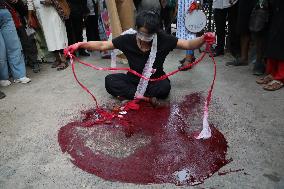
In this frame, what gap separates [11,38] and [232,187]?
3.74 metres

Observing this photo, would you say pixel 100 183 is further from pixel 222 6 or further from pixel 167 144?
pixel 222 6

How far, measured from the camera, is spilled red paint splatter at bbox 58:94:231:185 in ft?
8.50

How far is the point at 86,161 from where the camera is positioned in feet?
9.15

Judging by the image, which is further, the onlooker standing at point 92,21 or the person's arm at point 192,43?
the onlooker standing at point 92,21

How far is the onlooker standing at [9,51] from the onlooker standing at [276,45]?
340 cm

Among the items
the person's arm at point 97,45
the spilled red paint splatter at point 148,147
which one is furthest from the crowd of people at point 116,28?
the spilled red paint splatter at point 148,147

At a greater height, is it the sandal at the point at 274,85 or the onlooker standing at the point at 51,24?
the onlooker standing at the point at 51,24

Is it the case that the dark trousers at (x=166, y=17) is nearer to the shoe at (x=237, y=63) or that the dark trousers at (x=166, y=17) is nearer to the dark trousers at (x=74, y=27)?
the dark trousers at (x=74, y=27)

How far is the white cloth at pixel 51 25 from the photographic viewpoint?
17.4ft

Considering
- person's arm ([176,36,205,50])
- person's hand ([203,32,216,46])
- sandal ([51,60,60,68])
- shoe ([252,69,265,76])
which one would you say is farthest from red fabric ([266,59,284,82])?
sandal ([51,60,60,68])

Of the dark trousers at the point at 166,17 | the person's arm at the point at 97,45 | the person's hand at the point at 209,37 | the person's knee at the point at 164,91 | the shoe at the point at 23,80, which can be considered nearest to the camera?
the person's hand at the point at 209,37

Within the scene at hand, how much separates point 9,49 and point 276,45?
365cm

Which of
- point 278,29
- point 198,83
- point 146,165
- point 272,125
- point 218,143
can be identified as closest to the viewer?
point 146,165

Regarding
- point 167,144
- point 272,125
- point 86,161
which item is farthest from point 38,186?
point 272,125
